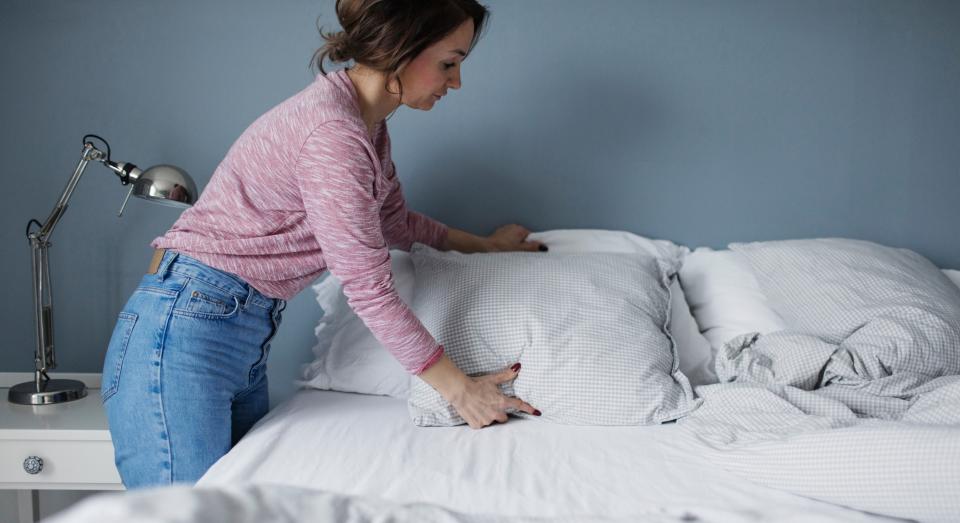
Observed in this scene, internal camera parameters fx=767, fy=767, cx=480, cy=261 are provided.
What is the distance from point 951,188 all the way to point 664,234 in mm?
793

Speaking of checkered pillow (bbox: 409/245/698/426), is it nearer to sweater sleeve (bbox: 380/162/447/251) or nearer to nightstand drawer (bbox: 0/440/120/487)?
sweater sleeve (bbox: 380/162/447/251)

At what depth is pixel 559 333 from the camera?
4.99ft

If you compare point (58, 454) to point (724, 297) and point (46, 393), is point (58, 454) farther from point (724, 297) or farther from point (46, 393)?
point (724, 297)

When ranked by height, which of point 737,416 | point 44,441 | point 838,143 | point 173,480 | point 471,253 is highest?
point 838,143

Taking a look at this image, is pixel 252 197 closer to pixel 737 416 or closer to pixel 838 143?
pixel 737 416

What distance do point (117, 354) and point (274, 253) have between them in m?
0.31

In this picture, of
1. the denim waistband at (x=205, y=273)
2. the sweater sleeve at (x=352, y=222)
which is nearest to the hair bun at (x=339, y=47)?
the sweater sleeve at (x=352, y=222)

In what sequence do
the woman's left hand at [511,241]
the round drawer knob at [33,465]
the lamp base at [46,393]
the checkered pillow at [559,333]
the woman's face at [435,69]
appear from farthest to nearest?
the woman's left hand at [511,241] → the lamp base at [46,393] → the round drawer knob at [33,465] → the checkered pillow at [559,333] → the woman's face at [435,69]

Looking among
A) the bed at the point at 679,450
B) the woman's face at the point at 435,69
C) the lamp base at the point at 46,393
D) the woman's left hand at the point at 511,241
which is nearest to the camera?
the bed at the point at 679,450

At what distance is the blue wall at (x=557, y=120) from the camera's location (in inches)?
76.6

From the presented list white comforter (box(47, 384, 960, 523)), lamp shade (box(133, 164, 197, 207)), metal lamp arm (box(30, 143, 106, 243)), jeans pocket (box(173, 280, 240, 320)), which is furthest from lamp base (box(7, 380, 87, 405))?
jeans pocket (box(173, 280, 240, 320))

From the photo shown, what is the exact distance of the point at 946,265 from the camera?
2094 mm

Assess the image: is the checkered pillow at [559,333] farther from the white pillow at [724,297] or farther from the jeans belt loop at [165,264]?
the jeans belt loop at [165,264]

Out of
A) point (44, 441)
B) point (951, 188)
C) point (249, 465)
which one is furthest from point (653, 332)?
point (44, 441)
